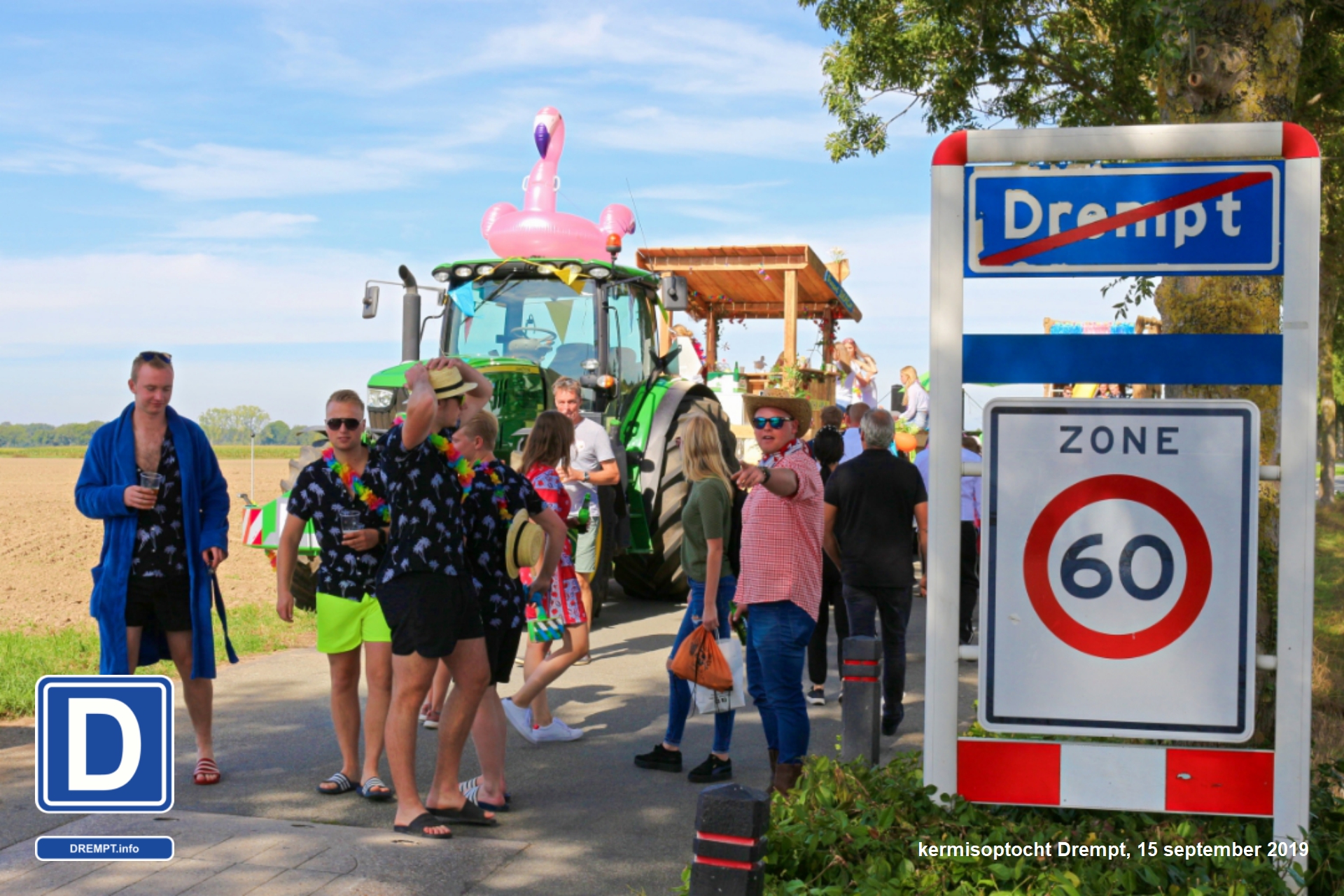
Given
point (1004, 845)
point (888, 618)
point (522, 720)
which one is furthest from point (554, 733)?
point (1004, 845)

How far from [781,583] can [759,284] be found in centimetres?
1408

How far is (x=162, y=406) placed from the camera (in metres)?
5.50

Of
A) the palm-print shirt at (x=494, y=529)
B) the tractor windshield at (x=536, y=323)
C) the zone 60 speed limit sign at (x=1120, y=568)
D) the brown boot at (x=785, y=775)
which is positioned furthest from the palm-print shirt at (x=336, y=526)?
the tractor windshield at (x=536, y=323)

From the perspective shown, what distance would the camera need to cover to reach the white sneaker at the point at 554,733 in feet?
20.9

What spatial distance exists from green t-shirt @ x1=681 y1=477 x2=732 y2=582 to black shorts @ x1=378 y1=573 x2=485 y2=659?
1410mm

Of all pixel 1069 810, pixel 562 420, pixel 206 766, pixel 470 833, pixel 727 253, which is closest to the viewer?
pixel 1069 810

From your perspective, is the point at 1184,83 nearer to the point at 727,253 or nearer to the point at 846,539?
the point at 846,539

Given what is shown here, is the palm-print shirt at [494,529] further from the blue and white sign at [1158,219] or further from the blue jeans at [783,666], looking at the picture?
the blue and white sign at [1158,219]

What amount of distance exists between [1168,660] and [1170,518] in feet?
1.18

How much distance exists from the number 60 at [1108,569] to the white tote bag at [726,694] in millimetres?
2715

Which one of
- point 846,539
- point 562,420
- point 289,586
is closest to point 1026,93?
point 846,539

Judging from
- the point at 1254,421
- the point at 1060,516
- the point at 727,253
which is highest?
the point at 727,253

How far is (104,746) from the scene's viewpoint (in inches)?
193

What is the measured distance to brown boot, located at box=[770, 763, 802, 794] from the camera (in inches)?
195
